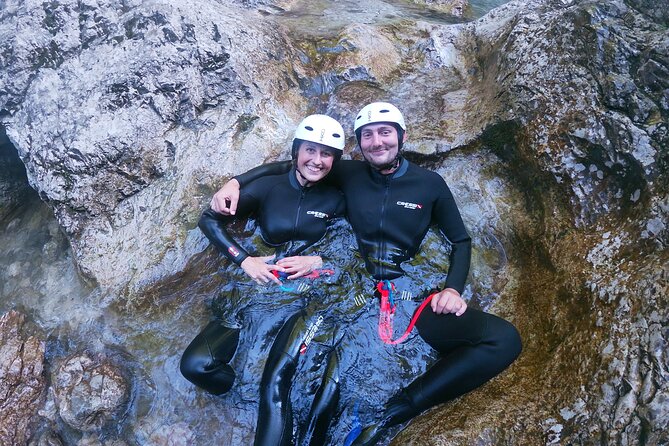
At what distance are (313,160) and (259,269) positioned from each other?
1270mm

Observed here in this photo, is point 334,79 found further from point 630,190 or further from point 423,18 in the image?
point 630,190

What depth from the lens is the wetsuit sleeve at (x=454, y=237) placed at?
13.8 feet

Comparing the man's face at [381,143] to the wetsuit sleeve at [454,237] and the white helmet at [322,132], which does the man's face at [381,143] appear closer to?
the white helmet at [322,132]

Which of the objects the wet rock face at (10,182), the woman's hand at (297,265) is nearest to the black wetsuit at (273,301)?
the woman's hand at (297,265)

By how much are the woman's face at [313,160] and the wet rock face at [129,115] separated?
1.04 m

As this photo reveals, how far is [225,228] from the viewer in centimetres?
474

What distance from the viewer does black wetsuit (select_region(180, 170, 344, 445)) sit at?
12.4 ft

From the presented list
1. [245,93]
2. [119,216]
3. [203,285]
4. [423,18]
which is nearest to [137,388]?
[203,285]

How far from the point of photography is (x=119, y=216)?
17.5 feet

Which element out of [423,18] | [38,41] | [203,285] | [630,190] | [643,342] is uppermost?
[423,18]

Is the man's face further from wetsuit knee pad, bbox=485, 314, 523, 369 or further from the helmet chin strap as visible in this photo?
wetsuit knee pad, bbox=485, 314, 523, 369

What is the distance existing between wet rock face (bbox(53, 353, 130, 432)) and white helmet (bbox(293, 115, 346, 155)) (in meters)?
3.12

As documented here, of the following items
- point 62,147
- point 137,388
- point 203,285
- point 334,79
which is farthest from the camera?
point 334,79

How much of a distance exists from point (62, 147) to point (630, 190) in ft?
20.2
